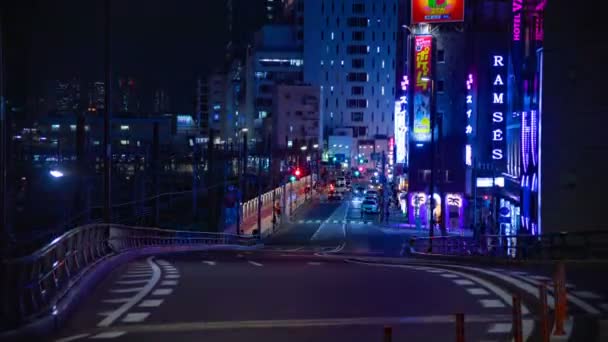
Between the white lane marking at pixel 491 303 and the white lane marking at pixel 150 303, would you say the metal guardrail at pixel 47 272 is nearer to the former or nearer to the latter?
the white lane marking at pixel 150 303

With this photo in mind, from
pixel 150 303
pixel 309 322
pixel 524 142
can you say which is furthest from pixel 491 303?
pixel 524 142

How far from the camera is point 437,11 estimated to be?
274 feet

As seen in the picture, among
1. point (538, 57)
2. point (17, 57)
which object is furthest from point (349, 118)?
point (17, 57)

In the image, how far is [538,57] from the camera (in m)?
38.9

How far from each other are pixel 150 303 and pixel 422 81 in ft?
235

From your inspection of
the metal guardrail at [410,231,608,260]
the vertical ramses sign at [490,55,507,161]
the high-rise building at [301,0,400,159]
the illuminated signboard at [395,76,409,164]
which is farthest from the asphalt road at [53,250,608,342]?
Result: the high-rise building at [301,0,400,159]

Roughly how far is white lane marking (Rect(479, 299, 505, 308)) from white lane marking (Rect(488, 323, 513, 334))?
5.84 feet

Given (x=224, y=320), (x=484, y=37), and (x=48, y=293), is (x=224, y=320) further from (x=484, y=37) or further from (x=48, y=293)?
(x=484, y=37)

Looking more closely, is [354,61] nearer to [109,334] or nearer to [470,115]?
[470,115]

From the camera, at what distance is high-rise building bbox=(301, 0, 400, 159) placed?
176 meters

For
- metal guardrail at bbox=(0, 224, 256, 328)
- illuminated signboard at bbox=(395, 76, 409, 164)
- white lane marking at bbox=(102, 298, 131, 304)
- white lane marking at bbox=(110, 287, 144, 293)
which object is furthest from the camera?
illuminated signboard at bbox=(395, 76, 409, 164)

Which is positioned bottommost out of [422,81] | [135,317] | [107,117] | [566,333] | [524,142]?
[135,317]

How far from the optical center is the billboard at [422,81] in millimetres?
81312

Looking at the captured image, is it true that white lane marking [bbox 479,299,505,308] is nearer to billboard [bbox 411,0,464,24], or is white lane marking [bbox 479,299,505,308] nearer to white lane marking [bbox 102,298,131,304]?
white lane marking [bbox 102,298,131,304]
